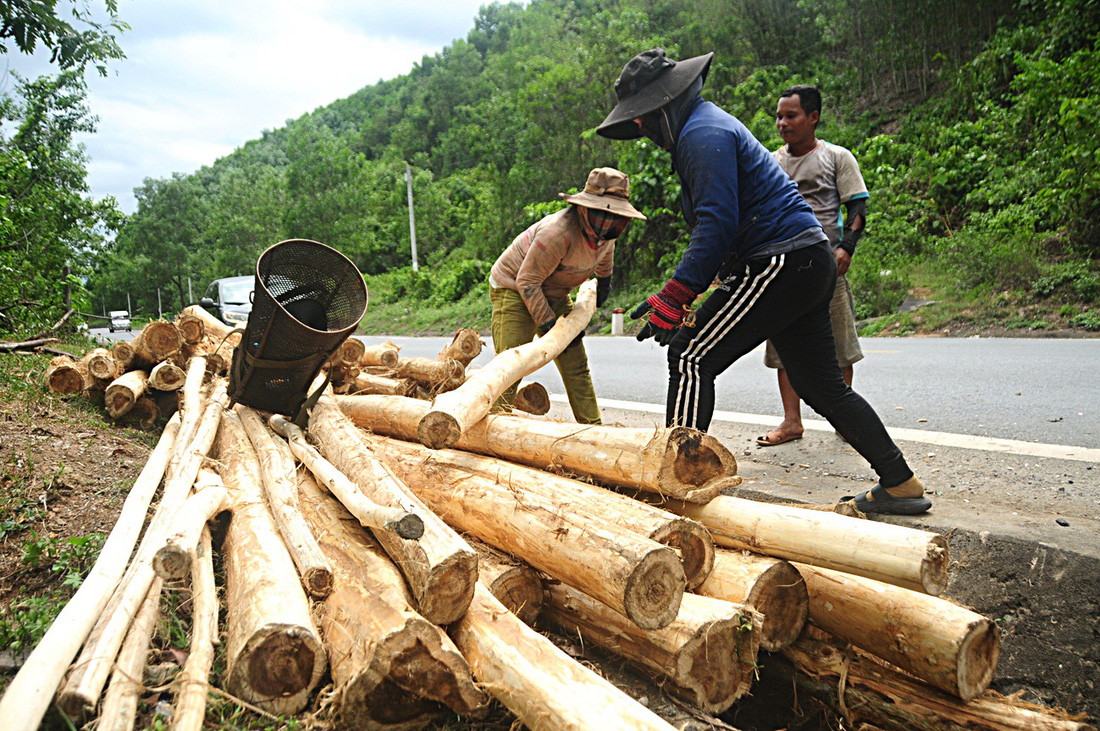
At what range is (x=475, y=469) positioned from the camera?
3338mm

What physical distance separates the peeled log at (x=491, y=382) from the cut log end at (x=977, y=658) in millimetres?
2032

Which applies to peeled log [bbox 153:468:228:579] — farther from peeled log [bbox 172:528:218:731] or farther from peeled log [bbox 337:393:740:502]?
peeled log [bbox 337:393:740:502]

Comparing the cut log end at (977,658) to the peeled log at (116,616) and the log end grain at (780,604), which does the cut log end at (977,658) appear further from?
the peeled log at (116,616)

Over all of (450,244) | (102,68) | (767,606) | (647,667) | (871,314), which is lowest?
(647,667)

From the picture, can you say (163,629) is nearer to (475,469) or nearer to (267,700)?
(267,700)

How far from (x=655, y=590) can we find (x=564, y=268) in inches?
108

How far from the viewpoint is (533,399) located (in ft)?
16.4

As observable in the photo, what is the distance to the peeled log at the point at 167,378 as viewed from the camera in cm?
584

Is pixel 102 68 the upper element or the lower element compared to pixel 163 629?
upper

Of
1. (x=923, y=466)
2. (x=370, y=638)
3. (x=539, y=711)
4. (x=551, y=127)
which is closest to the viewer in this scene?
(x=539, y=711)

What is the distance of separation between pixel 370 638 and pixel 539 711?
53 cm

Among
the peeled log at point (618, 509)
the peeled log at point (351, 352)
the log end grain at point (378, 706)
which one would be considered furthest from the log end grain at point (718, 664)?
the peeled log at point (351, 352)

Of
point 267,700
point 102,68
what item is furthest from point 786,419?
point 102,68

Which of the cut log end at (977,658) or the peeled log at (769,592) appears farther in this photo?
the peeled log at (769,592)
